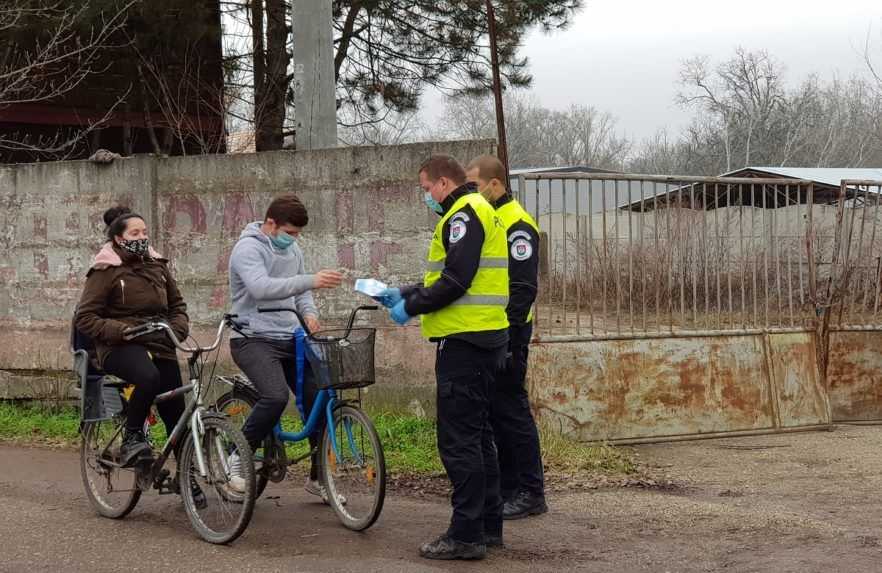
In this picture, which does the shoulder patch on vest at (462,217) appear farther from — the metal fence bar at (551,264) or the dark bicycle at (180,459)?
the metal fence bar at (551,264)

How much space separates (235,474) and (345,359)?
0.86 meters

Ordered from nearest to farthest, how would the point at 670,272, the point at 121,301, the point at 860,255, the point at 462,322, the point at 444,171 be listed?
the point at 462,322 < the point at 444,171 < the point at 121,301 < the point at 670,272 < the point at 860,255

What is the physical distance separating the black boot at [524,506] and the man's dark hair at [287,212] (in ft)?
6.86

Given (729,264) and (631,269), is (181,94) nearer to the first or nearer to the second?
(631,269)

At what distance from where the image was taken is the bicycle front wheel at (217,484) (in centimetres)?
587

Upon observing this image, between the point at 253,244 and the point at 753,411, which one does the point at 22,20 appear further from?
the point at 753,411

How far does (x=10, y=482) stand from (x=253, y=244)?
9.19 ft

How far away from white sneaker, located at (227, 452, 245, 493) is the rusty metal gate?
325 centimetres

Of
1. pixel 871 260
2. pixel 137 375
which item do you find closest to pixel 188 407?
pixel 137 375

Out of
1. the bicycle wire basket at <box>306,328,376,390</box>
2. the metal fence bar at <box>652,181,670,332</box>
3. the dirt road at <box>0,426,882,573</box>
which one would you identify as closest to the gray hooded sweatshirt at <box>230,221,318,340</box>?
the bicycle wire basket at <box>306,328,376,390</box>

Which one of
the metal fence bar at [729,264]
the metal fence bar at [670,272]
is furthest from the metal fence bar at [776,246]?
the metal fence bar at [670,272]

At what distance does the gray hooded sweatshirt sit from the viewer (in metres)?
6.25

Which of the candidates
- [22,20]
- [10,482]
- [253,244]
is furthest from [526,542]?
[22,20]

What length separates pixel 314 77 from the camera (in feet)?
35.6
